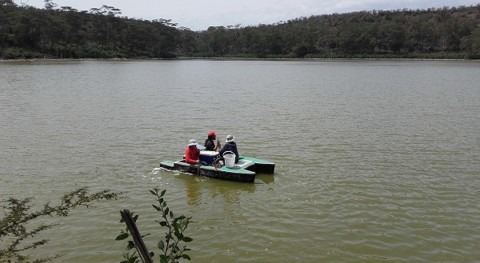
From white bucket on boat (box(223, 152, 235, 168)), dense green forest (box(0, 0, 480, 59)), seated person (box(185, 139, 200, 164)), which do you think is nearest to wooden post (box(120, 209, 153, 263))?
white bucket on boat (box(223, 152, 235, 168))

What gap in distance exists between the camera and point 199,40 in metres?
194

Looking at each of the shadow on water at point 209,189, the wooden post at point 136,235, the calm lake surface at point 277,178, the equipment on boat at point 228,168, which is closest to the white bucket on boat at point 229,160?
the equipment on boat at point 228,168

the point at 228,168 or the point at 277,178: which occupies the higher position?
the point at 228,168

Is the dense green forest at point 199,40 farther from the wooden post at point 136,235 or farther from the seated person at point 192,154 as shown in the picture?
the wooden post at point 136,235

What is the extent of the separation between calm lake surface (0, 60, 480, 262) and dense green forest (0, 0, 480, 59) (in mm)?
93296

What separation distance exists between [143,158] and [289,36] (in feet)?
518

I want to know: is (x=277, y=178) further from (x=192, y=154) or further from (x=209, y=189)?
(x=192, y=154)

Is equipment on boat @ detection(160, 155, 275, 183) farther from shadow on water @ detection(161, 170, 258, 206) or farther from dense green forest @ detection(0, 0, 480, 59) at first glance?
dense green forest @ detection(0, 0, 480, 59)

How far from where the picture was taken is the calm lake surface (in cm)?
1026

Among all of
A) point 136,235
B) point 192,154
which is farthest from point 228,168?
point 136,235

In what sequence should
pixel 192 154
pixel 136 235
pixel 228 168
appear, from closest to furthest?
1. pixel 136 235
2. pixel 228 168
3. pixel 192 154

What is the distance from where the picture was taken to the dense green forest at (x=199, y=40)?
114125 mm

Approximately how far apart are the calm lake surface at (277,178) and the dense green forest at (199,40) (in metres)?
93.3

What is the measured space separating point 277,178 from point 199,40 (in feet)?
608
